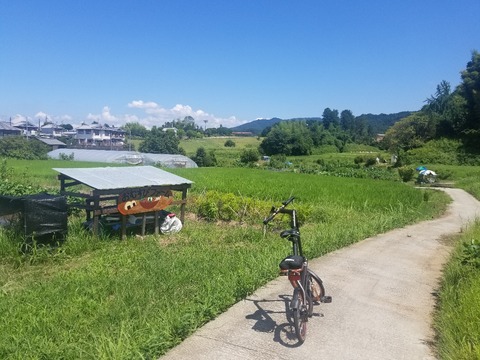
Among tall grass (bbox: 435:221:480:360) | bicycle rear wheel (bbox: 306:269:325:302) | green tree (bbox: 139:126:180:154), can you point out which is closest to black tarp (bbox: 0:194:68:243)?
bicycle rear wheel (bbox: 306:269:325:302)

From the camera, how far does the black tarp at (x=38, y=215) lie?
24.6 feet

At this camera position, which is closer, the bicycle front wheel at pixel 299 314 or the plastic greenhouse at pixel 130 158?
the bicycle front wheel at pixel 299 314

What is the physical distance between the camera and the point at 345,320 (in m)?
4.50

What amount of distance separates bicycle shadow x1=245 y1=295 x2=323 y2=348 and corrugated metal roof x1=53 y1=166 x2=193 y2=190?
18.6 feet

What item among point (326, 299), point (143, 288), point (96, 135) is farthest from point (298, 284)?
point (96, 135)

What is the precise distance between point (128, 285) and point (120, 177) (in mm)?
5088

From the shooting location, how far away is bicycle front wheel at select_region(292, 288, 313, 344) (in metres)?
3.65

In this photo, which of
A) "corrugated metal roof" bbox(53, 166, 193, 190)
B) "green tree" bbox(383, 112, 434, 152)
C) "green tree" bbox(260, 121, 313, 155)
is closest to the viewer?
"corrugated metal roof" bbox(53, 166, 193, 190)

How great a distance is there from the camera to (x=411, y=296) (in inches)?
217

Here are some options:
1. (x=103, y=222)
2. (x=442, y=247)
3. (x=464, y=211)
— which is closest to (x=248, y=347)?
(x=442, y=247)

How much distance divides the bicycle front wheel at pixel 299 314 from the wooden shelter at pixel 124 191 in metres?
6.45

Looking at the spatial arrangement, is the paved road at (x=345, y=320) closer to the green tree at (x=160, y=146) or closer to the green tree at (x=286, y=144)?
the green tree at (x=160, y=146)

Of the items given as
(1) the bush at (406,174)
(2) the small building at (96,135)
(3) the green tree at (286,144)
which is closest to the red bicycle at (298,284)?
(1) the bush at (406,174)

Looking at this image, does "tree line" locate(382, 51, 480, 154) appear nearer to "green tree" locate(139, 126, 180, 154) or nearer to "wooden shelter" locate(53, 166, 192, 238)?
"green tree" locate(139, 126, 180, 154)
